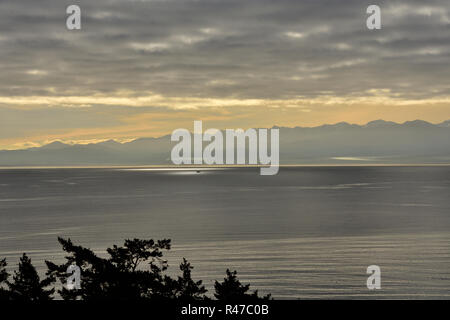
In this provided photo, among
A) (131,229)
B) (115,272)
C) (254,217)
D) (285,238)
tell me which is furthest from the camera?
(254,217)

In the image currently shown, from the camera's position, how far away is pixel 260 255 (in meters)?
55.7

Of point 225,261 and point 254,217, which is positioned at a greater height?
point 254,217

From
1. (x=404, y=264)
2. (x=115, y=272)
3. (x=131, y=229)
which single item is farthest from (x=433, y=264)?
(x=131, y=229)

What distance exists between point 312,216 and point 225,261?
4949 centimetres

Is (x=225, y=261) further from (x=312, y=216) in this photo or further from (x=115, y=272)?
(x=312, y=216)

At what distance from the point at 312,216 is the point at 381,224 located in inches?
632

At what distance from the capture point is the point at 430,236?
7131 cm

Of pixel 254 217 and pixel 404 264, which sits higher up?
pixel 254 217

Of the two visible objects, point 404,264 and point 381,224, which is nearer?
point 404,264
